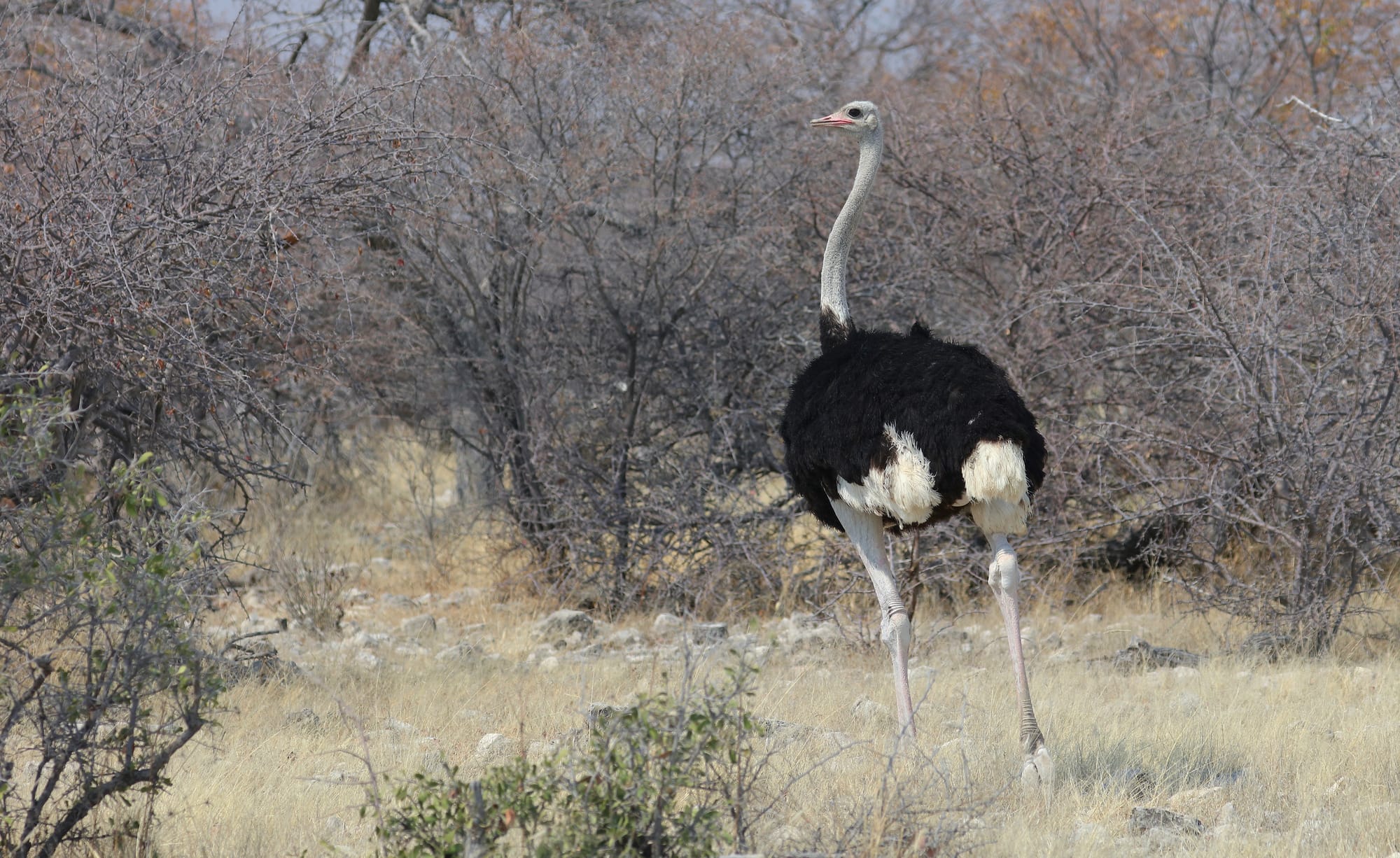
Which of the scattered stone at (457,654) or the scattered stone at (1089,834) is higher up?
the scattered stone at (457,654)

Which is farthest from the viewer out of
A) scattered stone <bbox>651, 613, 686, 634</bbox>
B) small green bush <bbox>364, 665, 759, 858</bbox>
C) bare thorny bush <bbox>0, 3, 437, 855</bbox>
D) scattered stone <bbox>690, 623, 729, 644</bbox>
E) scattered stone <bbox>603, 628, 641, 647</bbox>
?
scattered stone <bbox>651, 613, 686, 634</bbox>

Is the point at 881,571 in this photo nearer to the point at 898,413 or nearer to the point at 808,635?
the point at 898,413

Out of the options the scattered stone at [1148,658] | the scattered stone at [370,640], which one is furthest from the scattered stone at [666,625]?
the scattered stone at [1148,658]

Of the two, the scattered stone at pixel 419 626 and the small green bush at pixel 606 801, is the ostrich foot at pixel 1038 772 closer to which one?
the small green bush at pixel 606 801

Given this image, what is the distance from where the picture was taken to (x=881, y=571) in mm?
5297

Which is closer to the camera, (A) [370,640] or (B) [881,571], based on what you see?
(B) [881,571]

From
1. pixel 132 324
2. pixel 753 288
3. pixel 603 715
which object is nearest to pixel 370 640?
pixel 132 324

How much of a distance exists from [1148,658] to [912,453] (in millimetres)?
2909

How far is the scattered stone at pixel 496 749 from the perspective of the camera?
4984 mm

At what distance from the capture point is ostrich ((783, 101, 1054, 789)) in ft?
14.8

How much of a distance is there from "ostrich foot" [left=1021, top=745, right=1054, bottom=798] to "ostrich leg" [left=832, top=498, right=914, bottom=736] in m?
0.64

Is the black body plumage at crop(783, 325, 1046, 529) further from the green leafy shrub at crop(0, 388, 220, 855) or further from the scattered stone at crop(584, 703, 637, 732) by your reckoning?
the green leafy shrub at crop(0, 388, 220, 855)

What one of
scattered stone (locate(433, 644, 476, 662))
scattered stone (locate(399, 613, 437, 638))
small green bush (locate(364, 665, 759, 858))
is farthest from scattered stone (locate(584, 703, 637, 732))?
scattered stone (locate(399, 613, 437, 638))

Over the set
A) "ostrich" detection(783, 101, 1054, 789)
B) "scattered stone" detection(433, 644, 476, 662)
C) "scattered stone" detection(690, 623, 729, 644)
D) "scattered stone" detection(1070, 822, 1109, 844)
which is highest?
"ostrich" detection(783, 101, 1054, 789)
